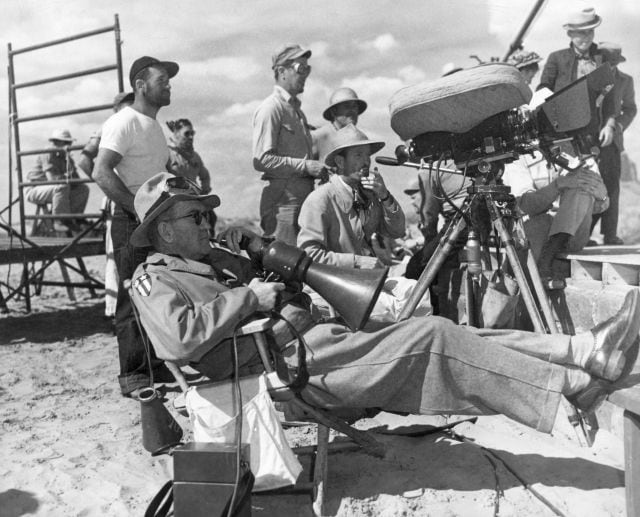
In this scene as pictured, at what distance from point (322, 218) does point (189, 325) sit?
1.49 m

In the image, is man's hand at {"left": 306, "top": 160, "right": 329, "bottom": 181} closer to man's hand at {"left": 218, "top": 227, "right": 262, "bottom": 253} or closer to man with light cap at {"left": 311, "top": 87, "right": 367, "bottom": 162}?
man with light cap at {"left": 311, "top": 87, "right": 367, "bottom": 162}

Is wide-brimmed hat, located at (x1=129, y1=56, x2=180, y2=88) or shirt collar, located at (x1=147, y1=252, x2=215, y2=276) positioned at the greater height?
wide-brimmed hat, located at (x1=129, y1=56, x2=180, y2=88)

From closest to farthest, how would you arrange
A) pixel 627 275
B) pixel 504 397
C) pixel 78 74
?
1. pixel 504 397
2. pixel 627 275
3. pixel 78 74

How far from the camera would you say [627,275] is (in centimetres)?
356

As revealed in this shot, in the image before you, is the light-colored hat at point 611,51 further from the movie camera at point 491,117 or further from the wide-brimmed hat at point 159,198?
the wide-brimmed hat at point 159,198

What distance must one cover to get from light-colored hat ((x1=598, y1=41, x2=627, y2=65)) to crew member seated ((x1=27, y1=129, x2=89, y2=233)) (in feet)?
18.8

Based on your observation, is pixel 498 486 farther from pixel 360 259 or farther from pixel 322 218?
pixel 322 218

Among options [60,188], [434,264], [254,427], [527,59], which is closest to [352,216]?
[434,264]

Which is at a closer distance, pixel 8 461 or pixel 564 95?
pixel 8 461

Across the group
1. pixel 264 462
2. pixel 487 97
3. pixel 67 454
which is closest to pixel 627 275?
pixel 487 97

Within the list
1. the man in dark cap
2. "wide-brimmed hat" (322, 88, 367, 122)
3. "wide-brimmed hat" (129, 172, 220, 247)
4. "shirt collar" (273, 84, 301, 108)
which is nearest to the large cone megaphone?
"wide-brimmed hat" (129, 172, 220, 247)

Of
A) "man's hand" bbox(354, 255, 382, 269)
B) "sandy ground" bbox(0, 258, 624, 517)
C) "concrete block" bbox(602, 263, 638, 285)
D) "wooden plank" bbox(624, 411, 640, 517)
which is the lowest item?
"sandy ground" bbox(0, 258, 624, 517)

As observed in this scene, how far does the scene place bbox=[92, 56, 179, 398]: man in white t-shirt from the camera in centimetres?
393

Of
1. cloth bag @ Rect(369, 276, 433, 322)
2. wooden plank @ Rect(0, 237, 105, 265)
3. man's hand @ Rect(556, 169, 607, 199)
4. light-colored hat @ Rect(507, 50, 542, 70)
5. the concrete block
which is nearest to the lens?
cloth bag @ Rect(369, 276, 433, 322)
